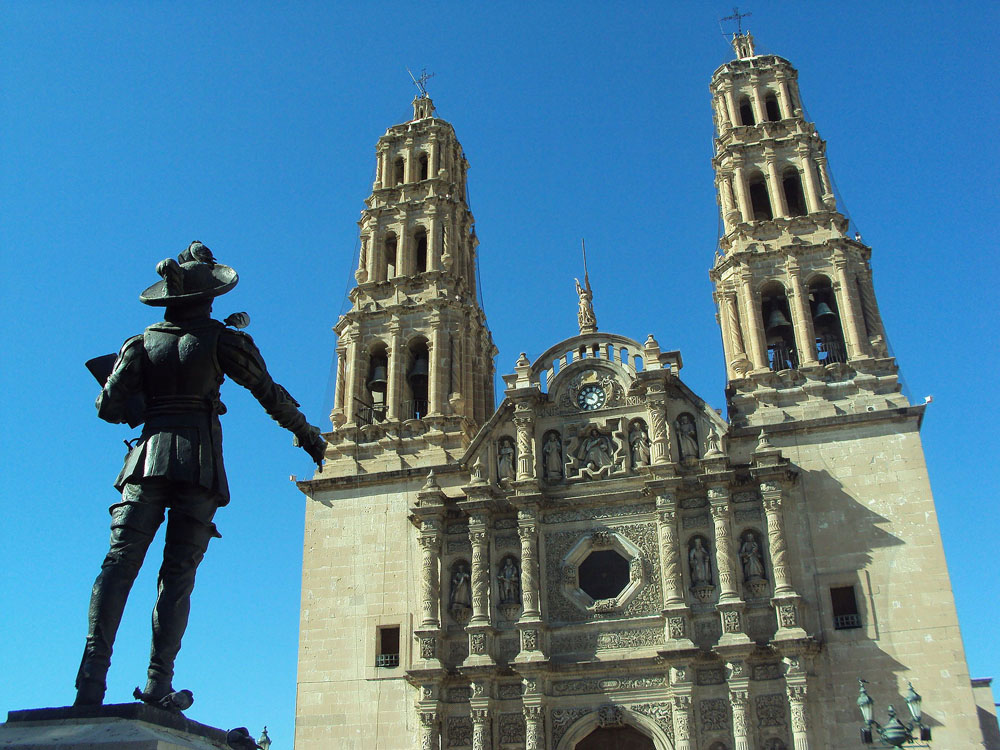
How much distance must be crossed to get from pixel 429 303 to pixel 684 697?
40.8 feet

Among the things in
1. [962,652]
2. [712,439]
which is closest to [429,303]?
[712,439]

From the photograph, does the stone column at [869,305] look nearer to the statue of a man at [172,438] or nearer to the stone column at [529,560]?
the stone column at [529,560]

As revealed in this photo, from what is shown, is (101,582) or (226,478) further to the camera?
(226,478)

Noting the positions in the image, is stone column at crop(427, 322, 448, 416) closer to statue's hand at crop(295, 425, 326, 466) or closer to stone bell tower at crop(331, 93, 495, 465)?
stone bell tower at crop(331, 93, 495, 465)

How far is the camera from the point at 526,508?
73.3 feet

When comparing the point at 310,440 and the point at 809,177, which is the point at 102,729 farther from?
the point at 809,177

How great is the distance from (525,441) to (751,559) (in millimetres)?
5827

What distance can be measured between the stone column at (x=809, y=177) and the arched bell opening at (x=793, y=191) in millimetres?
349

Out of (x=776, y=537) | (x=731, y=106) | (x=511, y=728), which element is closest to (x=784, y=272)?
(x=731, y=106)

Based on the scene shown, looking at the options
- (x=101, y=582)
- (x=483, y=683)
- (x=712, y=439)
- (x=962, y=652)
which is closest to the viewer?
(x=101, y=582)

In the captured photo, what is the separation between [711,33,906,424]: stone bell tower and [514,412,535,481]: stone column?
16.2 ft

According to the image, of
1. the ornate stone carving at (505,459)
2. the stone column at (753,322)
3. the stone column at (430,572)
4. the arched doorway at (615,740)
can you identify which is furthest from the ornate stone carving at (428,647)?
the stone column at (753,322)

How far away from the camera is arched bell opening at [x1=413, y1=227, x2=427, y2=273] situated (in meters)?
29.1

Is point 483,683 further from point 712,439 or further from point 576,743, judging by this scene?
point 712,439
